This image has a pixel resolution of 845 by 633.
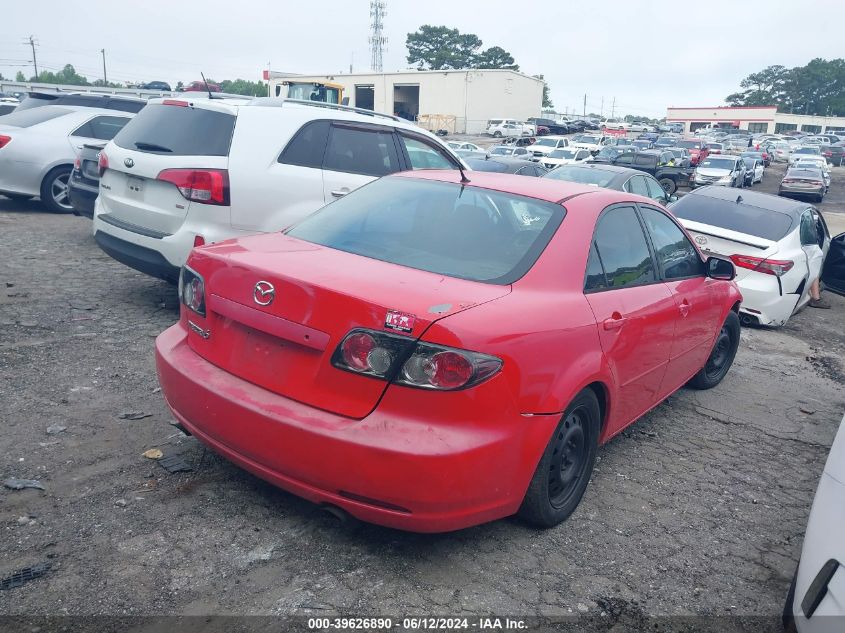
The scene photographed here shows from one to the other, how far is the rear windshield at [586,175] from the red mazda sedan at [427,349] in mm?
8084

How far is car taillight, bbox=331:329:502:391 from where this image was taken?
269cm

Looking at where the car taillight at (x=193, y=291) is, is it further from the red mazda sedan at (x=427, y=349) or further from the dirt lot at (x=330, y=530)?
the dirt lot at (x=330, y=530)

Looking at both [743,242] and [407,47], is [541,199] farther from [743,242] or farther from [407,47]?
[407,47]

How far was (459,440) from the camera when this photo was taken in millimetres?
2701

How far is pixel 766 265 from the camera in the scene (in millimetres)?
7625

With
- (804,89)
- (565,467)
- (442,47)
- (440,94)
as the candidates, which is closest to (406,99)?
(440,94)

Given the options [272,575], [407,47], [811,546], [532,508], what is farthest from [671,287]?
[407,47]

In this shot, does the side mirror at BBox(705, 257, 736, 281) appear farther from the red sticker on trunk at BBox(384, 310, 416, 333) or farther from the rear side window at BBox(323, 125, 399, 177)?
the rear side window at BBox(323, 125, 399, 177)

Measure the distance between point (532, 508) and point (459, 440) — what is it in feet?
2.39

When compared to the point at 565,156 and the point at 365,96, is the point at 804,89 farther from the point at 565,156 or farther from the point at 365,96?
the point at 565,156

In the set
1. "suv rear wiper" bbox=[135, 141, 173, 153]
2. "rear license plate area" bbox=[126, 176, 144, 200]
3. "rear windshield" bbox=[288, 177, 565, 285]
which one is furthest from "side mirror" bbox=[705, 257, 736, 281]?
"rear license plate area" bbox=[126, 176, 144, 200]

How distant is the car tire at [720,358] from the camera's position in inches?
224

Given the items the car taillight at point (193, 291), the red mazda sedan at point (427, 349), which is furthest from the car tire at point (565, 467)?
the car taillight at point (193, 291)

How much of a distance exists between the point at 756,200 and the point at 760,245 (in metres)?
1.27
